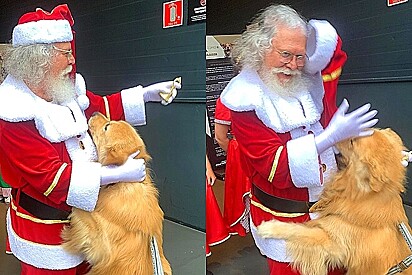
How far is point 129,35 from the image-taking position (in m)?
1.43

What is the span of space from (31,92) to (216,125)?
545 millimetres

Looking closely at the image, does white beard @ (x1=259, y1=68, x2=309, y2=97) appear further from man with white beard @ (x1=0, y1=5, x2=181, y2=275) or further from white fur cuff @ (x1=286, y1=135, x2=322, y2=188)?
man with white beard @ (x1=0, y1=5, x2=181, y2=275)

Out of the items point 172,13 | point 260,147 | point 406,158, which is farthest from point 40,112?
point 406,158

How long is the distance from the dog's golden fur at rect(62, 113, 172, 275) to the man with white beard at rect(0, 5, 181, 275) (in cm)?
3

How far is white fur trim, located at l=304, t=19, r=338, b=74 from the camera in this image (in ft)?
3.87

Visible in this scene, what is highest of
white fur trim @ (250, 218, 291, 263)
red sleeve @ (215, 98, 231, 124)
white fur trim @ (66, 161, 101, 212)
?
red sleeve @ (215, 98, 231, 124)

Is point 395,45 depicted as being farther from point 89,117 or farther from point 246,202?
point 89,117

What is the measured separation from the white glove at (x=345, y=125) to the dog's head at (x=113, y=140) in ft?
1.69

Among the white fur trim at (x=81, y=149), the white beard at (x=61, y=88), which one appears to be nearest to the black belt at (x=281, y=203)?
the white fur trim at (x=81, y=149)

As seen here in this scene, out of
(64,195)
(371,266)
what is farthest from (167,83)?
(371,266)

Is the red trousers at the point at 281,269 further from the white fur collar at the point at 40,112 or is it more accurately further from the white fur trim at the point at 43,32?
the white fur trim at the point at 43,32

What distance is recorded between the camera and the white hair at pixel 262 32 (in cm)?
123

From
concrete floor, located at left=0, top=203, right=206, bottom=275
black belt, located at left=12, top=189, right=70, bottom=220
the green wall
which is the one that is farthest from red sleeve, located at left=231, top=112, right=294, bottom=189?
black belt, located at left=12, top=189, right=70, bottom=220

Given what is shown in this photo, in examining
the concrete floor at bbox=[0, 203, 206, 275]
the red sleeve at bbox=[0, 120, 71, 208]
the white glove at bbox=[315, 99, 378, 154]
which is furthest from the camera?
the concrete floor at bbox=[0, 203, 206, 275]
